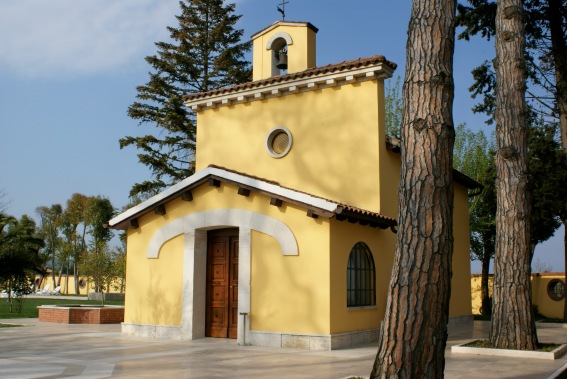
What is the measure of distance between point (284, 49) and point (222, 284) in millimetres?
7997

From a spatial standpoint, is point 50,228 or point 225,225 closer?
point 225,225

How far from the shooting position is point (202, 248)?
1426cm

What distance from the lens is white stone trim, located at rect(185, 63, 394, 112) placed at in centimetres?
1452

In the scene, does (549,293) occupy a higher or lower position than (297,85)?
lower

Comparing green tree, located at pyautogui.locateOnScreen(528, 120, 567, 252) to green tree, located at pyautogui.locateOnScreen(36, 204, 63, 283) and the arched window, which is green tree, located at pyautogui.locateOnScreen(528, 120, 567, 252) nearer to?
the arched window

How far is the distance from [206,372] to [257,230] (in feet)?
15.4

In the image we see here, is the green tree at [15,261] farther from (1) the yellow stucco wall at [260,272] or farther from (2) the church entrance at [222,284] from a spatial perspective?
(2) the church entrance at [222,284]

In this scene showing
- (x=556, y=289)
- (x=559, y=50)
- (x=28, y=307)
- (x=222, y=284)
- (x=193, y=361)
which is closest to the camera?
(x=193, y=361)

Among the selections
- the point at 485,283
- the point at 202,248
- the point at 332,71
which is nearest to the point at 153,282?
the point at 202,248

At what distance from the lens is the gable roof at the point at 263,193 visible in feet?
39.4

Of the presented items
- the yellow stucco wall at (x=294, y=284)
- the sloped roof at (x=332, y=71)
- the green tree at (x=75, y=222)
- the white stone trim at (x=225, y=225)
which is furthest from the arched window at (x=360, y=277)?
the green tree at (x=75, y=222)

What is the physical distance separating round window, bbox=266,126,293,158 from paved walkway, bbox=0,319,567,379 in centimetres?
550

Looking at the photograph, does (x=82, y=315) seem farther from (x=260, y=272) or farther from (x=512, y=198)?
(x=512, y=198)

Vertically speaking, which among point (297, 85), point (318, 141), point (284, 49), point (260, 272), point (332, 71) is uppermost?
point (284, 49)
